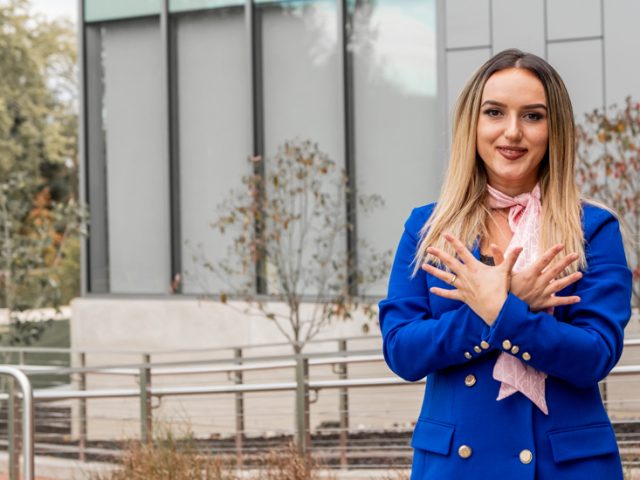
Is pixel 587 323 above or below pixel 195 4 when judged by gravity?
below

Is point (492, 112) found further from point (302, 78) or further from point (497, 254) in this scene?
point (302, 78)

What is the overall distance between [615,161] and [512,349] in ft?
25.4

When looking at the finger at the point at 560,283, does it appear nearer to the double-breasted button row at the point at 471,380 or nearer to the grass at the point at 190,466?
the double-breasted button row at the point at 471,380

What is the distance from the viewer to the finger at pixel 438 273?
2.61 metres

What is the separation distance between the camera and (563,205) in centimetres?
272

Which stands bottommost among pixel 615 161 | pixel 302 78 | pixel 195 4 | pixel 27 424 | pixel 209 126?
pixel 27 424

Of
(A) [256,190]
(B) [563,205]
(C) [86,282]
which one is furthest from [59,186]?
(B) [563,205]

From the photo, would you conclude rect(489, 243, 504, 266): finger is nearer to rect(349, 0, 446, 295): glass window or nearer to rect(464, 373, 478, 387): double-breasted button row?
rect(464, 373, 478, 387): double-breasted button row

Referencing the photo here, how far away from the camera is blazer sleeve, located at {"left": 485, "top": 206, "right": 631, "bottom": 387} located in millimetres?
2502

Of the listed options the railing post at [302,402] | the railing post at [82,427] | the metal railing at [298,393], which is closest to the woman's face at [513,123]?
the metal railing at [298,393]

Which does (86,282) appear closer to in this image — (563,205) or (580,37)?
(580,37)

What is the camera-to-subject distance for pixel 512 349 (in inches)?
100.0

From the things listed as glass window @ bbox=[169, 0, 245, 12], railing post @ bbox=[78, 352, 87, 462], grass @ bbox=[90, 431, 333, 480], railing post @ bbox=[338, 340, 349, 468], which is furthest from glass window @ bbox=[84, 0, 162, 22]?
grass @ bbox=[90, 431, 333, 480]

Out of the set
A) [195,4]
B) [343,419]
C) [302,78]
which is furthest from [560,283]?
[195,4]
